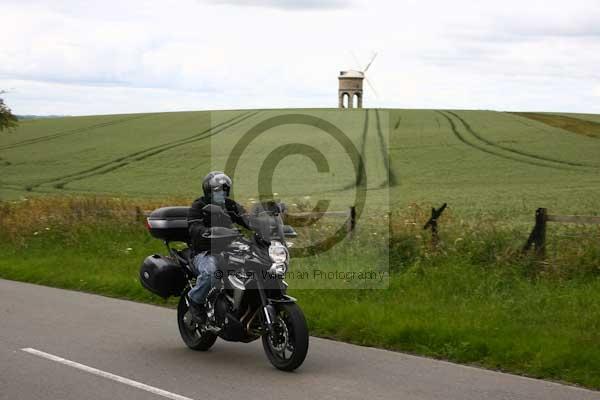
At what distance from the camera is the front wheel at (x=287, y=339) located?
7.31 metres

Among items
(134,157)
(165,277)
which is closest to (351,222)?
(165,277)

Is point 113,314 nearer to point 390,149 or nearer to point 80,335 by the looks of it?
point 80,335

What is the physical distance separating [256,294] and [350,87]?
9287cm

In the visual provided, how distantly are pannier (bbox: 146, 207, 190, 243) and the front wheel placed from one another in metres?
1.79

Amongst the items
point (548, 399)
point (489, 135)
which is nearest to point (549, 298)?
point (548, 399)

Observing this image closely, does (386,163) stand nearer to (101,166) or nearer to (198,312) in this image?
(101,166)

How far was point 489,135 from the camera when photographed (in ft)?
156

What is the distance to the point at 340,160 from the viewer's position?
39344 mm

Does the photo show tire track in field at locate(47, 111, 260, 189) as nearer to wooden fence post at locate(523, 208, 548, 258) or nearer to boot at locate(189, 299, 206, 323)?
wooden fence post at locate(523, 208, 548, 258)

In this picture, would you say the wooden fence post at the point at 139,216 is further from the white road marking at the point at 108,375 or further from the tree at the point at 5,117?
the tree at the point at 5,117

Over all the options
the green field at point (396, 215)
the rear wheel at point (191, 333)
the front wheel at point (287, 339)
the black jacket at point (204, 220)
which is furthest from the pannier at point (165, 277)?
the green field at point (396, 215)

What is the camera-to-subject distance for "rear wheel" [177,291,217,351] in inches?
339

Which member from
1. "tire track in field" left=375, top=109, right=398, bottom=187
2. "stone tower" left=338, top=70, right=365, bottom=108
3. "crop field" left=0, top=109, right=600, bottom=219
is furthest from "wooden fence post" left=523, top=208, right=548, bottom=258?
"stone tower" left=338, top=70, right=365, bottom=108

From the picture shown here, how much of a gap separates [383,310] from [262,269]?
2.95m
